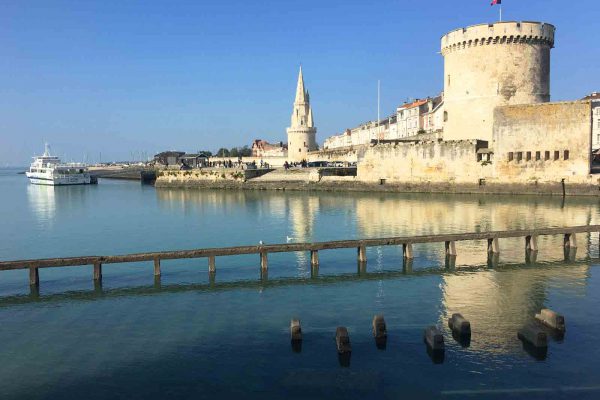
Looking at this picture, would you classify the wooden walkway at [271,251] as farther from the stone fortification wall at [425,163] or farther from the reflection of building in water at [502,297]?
the stone fortification wall at [425,163]

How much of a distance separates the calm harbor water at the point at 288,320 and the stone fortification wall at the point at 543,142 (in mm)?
12479

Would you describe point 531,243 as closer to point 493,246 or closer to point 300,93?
point 493,246

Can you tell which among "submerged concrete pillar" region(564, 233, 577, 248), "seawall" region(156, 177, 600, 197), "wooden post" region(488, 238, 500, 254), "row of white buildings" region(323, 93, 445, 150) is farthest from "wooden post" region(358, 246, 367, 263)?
Result: "row of white buildings" region(323, 93, 445, 150)

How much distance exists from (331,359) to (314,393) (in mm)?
1193

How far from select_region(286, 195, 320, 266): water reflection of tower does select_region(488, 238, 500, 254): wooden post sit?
627cm

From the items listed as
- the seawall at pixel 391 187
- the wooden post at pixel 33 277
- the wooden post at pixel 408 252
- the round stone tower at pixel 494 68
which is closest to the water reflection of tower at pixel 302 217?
the wooden post at pixel 408 252

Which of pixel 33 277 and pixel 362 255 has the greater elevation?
pixel 362 255

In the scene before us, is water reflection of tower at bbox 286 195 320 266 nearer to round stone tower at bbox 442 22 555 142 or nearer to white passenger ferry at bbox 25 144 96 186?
round stone tower at bbox 442 22 555 142

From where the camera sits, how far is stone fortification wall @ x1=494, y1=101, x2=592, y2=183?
33938 millimetres

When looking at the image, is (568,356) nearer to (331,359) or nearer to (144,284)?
(331,359)

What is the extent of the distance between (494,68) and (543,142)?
260 inches

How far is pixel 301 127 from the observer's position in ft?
239

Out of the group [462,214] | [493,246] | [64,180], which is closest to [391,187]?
[462,214]

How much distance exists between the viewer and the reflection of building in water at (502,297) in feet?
32.8
